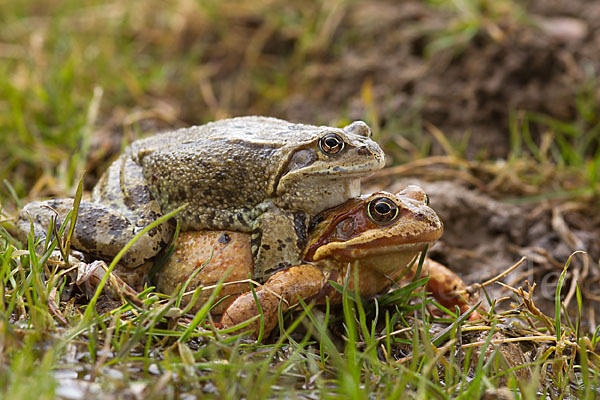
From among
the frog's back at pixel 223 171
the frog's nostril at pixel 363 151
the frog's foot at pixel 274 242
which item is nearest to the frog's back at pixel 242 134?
the frog's back at pixel 223 171

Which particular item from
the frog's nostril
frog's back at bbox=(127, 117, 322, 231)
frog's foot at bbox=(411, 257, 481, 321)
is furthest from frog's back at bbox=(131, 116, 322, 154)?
frog's foot at bbox=(411, 257, 481, 321)

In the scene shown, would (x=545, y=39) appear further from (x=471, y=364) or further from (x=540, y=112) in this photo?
(x=471, y=364)

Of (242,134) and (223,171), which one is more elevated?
(242,134)

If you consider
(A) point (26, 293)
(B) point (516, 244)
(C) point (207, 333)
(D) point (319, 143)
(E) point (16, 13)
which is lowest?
(B) point (516, 244)

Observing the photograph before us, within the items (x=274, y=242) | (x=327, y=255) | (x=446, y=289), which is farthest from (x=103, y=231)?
(x=446, y=289)

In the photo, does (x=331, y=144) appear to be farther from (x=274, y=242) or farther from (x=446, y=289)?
(x=446, y=289)

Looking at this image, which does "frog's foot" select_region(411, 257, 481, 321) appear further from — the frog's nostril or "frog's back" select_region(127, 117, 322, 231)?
"frog's back" select_region(127, 117, 322, 231)

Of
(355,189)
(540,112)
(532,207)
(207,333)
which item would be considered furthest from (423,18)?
(207,333)
